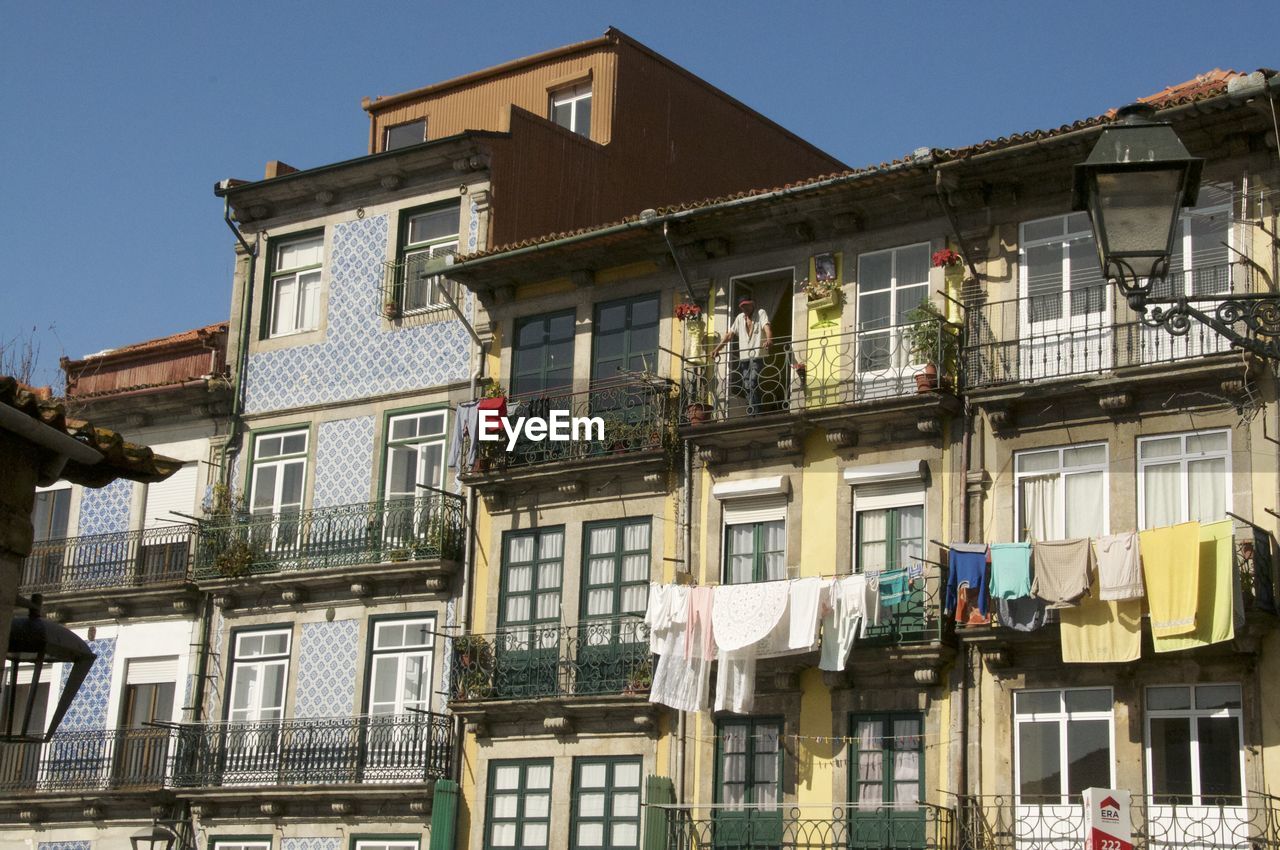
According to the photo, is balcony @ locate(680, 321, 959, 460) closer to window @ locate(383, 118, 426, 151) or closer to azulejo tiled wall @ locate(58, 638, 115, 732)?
azulejo tiled wall @ locate(58, 638, 115, 732)

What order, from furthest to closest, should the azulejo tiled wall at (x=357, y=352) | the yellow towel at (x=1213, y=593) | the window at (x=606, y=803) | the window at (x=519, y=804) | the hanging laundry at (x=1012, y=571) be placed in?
1. the azulejo tiled wall at (x=357, y=352)
2. the window at (x=519, y=804)
3. the window at (x=606, y=803)
4. the hanging laundry at (x=1012, y=571)
5. the yellow towel at (x=1213, y=593)

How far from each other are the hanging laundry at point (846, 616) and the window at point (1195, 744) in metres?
3.20

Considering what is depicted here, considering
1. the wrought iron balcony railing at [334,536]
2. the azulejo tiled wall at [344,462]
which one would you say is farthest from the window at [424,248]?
the wrought iron balcony railing at [334,536]

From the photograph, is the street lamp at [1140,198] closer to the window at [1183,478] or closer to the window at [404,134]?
the window at [1183,478]

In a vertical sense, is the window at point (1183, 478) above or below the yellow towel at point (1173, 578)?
above

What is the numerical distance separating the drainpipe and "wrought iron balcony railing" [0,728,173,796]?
160 inches

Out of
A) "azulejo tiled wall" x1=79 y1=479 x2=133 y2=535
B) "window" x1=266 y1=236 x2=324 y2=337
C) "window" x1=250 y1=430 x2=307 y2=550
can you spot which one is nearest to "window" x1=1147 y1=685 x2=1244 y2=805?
"window" x1=250 y1=430 x2=307 y2=550

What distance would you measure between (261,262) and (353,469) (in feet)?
14.1

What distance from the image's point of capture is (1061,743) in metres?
21.3

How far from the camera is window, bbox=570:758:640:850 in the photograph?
2448 centimetres

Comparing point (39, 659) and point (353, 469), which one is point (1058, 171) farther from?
point (39, 659)

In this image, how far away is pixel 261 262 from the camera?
30.9m

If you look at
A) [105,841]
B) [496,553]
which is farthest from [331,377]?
[105,841]

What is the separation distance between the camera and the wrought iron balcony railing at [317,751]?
86.1 feet
